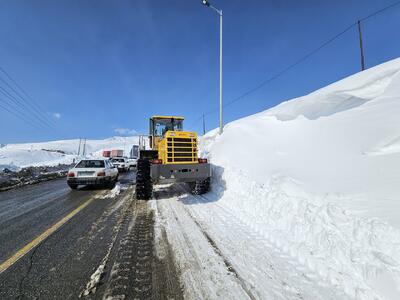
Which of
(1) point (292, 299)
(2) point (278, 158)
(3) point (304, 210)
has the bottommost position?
(1) point (292, 299)

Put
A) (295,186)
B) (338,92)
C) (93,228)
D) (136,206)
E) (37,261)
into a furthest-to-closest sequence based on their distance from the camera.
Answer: (338,92) < (136,206) < (295,186) < (93,228) < (37,261)

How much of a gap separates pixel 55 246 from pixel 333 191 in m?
5.50

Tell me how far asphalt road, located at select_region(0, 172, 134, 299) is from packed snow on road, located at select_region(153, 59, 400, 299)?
48.1 inches

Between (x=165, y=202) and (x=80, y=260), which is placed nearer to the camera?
(x=80, y=260)

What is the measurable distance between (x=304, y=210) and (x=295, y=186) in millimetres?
1280

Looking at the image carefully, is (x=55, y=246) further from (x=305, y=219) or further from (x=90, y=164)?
(x=90, y=164)

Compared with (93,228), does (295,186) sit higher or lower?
higher

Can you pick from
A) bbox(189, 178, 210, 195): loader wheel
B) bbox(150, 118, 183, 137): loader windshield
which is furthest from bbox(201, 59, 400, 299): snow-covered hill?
bbox(150, 118, 183, 137): loader windshield

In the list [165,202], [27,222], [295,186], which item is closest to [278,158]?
[295,186]

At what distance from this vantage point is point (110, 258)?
3.73 metres

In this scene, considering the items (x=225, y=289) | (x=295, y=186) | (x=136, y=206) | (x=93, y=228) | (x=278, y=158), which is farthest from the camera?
(x=278, y=158)

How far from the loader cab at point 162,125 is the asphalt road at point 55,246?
12.7 feet

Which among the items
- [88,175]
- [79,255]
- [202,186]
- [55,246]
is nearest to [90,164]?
[88,175]

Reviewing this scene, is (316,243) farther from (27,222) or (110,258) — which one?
(27,222)
